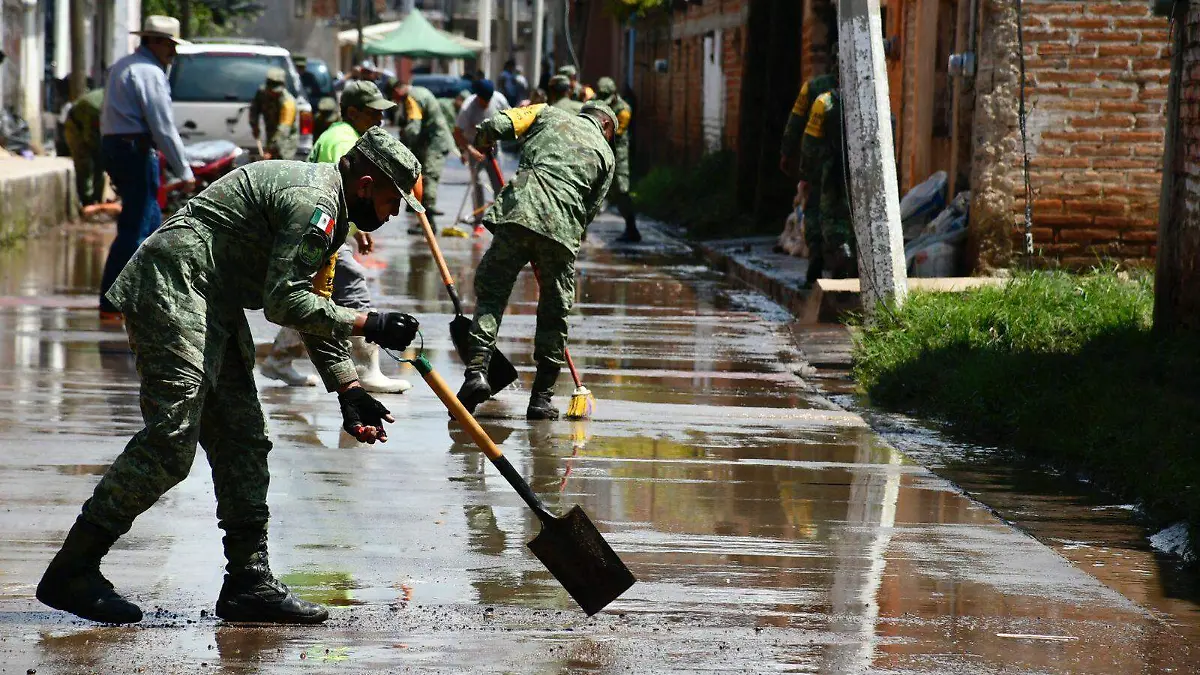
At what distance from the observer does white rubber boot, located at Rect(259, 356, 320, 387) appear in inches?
382

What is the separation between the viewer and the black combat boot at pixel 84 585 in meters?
5.05

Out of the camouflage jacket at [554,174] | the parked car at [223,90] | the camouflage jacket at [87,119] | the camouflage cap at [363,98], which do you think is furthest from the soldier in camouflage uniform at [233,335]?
the parked car at [223,90]

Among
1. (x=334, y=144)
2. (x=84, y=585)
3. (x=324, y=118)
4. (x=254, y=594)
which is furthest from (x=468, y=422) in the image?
(x=324, y=118)

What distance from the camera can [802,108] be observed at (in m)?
14.1

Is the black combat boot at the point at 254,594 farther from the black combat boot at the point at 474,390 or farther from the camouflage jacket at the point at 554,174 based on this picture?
the camouflage jacket at the point at 554,174

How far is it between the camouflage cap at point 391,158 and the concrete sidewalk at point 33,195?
40.0 feet

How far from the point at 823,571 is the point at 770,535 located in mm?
545

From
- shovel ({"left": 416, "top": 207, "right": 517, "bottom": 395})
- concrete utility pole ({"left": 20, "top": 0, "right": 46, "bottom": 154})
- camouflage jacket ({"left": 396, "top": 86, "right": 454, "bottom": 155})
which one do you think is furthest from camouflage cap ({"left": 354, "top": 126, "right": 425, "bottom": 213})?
concrete utility pole ({"left": 20, "top": 0, "right": 46, "bottom": 154})

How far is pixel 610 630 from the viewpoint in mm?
5258

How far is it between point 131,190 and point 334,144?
128 inches

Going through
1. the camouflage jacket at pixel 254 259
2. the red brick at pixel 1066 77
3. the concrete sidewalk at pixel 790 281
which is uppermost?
the red brick at pixel 1066 77

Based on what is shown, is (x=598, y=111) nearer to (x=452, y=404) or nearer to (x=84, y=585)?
(x=452, y=404)

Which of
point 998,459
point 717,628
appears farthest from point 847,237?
point 717,628

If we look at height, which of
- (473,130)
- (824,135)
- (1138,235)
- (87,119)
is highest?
(824,135)
